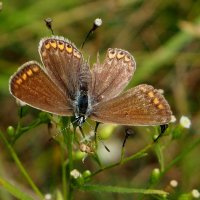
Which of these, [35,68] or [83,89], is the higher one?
[35,68]

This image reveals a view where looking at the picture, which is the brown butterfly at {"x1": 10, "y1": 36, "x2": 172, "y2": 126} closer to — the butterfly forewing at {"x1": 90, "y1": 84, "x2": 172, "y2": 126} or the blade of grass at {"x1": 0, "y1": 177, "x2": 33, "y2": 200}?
the butterfly forewing at {"x1": 90, "y1": 84, "x2": 172, "y2": 126}

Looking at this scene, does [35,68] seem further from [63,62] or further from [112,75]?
[112,75]

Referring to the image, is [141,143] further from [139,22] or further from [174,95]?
[139,22]

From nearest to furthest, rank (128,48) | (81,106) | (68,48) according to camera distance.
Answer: (81,106) < (68,48) < (128,48)

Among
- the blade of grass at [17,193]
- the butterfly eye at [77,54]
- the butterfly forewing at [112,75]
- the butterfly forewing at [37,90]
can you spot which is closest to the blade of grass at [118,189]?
the blade of grass at [17,193]

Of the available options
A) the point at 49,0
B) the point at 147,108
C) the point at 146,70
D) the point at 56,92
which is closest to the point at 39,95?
the point at 56,92

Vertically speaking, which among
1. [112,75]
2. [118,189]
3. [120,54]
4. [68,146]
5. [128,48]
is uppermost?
[120,54]

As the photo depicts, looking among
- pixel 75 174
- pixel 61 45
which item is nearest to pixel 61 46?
pixel 61 45
